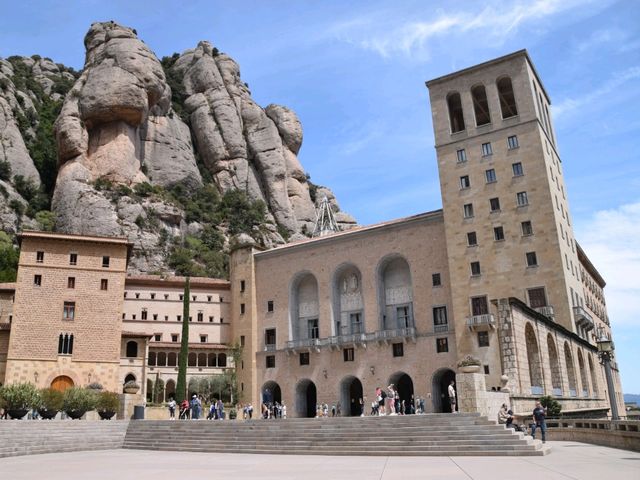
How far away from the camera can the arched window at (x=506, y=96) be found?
42384 millimetres

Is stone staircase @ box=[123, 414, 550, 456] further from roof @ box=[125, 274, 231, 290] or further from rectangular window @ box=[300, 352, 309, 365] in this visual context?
roof @ box=[125, 274, 231, 290]

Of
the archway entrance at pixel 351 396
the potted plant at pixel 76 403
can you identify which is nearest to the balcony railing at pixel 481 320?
the archway entrance at pixel 351 396

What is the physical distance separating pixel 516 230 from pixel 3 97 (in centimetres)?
7037

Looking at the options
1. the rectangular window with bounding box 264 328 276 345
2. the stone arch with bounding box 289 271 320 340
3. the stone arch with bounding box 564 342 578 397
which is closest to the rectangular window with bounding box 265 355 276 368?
the rectangular window with bounding box 264 328 276 345

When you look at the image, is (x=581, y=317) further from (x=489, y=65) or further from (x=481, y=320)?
(x=489, y=65)

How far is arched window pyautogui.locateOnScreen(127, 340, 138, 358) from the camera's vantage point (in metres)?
43.9

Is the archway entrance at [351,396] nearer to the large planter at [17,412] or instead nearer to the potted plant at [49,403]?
the potted plant at [49,403]

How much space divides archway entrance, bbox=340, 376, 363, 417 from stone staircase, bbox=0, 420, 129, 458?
64.9ft

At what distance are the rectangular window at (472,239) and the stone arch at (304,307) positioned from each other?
1273cm

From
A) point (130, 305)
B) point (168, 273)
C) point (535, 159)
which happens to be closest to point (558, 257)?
point (535, 159)

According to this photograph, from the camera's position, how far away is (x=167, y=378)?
47.9m

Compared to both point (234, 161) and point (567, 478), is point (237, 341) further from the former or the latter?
point (234, 161)

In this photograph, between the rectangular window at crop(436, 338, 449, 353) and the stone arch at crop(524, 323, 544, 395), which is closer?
the stone arch at crop(524, 323, 544, 395)

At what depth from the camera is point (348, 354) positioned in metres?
41.1
